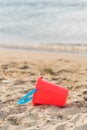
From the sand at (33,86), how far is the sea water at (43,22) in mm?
1127

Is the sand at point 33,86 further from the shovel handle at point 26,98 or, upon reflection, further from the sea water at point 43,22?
the sea water at point 43,22

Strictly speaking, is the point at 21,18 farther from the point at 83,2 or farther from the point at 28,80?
the point at 28,80

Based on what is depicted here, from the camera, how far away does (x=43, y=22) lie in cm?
1027

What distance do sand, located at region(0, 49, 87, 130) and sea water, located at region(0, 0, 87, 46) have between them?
1.13 m

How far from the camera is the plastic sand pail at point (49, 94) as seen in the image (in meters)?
4.03

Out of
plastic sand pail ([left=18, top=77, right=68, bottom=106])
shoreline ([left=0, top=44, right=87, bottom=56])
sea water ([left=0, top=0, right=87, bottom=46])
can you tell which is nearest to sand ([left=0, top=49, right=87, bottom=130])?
plastic sand pail ([left=18, top=77, right=68, bottom=106])

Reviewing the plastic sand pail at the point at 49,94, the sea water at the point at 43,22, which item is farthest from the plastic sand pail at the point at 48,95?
the sea water at the point at 43,22

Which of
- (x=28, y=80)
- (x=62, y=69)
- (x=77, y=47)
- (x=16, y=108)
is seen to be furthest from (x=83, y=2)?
(x=16, y=108)

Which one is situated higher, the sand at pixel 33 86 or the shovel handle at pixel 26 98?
the shovel handle at pixel 26 98

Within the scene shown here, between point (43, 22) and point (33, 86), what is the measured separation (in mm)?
5615

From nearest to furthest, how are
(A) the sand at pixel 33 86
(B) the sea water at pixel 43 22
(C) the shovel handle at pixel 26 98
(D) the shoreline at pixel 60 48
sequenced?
(A) the sand at pixel 33 86
(C) the shovel handle at pixel 26 98
(D) the shoreline at pixel 60 48
(B) the sea water at pixel 43 22

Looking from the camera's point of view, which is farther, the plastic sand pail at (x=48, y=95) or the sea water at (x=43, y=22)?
the sea water at (x=43, y=22)

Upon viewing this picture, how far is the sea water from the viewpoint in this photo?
346 inches

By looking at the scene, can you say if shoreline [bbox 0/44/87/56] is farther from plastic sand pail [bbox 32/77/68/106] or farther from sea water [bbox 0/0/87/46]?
plastic sand pail [bbox 32/77/68/106]
